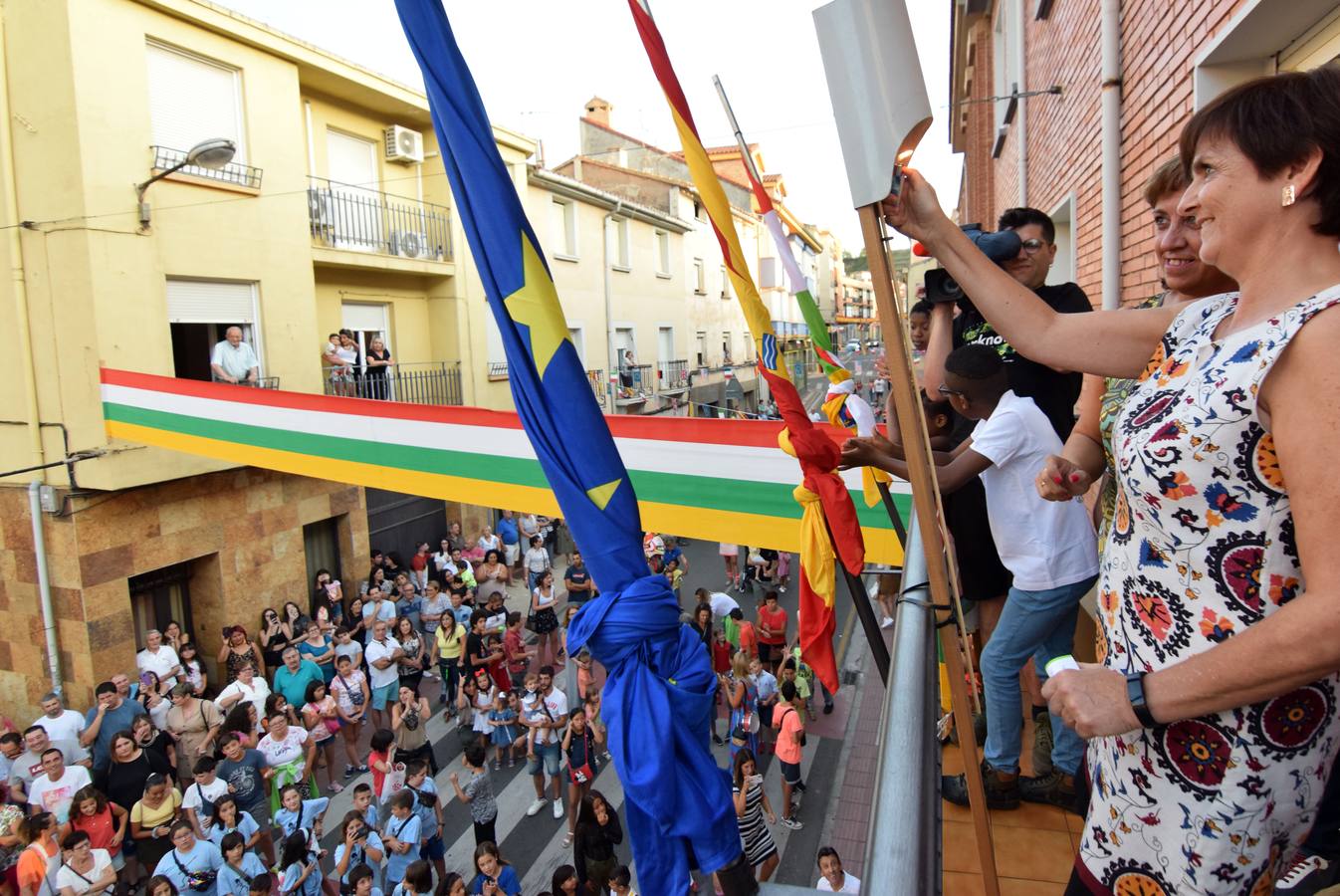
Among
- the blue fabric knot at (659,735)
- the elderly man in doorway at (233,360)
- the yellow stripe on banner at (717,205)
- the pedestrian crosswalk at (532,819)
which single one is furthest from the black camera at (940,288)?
the elderly man in doorway at (233,360)

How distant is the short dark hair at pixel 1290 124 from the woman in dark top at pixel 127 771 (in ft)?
27.8

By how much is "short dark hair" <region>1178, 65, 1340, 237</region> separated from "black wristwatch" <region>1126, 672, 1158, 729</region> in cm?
61

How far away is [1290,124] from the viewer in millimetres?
994

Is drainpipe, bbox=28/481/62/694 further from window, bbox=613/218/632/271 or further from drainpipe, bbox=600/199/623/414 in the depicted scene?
window, bbox=613/218/632/271

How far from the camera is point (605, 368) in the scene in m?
20.8

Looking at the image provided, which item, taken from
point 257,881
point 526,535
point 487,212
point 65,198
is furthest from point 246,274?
point 487,212

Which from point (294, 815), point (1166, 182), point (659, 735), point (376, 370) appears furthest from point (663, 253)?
point (659, 735)

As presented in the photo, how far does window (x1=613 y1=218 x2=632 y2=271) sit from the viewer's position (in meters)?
21.5

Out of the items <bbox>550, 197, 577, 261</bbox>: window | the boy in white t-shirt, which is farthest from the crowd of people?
<bbox>550, 197, 577, 261</bbox>: window

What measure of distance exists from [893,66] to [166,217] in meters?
11.3

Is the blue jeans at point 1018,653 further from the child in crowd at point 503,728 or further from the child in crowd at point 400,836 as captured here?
the child in crowd at point 503,728

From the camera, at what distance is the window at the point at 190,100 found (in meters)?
10.1

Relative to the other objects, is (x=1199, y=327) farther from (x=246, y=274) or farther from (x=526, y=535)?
(x=526, y=535)

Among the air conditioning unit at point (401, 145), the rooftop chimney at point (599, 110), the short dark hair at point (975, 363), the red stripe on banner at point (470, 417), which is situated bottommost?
the red stripe on banner at point (470, 417)
